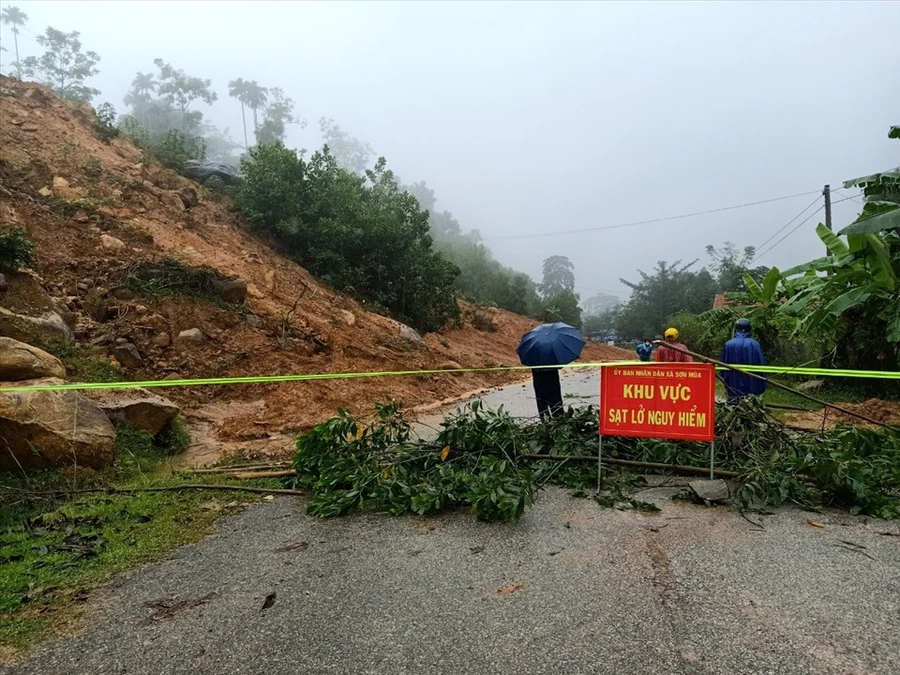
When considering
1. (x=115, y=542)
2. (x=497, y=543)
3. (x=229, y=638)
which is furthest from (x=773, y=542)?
(x=115, y=542)

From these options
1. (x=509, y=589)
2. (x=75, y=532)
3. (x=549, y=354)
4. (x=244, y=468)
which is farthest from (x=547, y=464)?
(x=75, y=532)

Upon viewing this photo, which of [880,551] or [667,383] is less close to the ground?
[667,383]

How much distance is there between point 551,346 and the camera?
20.3 ft

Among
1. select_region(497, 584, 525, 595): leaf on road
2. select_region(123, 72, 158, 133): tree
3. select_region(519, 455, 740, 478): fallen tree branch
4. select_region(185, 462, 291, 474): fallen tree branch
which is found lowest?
select_region(185, 462, 291, 474): fallen tree branch

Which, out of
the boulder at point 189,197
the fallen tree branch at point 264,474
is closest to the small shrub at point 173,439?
the fallen tree branch at point 264,474

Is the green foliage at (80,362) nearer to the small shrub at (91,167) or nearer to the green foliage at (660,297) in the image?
the small shrub at (91,167)

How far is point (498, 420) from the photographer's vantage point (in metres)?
5.08

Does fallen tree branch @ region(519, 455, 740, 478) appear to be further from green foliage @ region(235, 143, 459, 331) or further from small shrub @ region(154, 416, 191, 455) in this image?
green foliage @ region(235, 143, 459, 331)

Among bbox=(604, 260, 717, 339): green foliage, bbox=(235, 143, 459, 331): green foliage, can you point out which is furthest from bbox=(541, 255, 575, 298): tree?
bbox=(235, 143, 459, 331): green foliage

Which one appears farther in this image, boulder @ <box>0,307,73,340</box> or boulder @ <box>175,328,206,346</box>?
boulder @ <box>175,328,206,346</box>

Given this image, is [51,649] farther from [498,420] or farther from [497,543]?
[498,420]

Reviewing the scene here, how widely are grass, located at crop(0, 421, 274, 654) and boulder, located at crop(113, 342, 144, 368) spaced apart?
3.80m

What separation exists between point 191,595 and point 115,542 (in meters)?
1.12

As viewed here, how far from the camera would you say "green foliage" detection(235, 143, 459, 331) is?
17.8 metres
